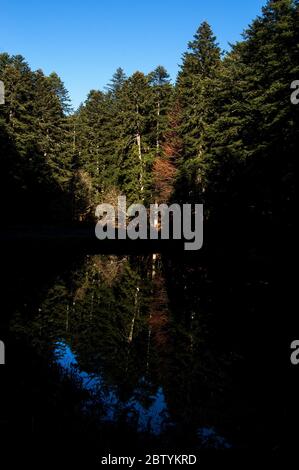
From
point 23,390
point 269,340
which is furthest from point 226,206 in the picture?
point 23,390

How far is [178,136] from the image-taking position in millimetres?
43094

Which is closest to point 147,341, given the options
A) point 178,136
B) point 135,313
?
point 135,313

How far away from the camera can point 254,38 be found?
96.7 feet

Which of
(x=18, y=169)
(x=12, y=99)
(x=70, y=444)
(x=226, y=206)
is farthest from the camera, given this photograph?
(x=12, y=99)

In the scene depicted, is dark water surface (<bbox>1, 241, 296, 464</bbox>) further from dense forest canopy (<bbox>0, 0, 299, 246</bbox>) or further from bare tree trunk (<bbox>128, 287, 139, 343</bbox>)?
dense forest canopy (<bbox>0, 0, 299, 246</bbox>)

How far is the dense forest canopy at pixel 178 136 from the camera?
2422 cm

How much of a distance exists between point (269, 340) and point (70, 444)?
7.69m

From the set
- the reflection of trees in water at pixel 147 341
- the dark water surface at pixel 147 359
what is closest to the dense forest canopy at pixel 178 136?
the dark water surface at pixel 147 359

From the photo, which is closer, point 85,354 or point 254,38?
point 85,354

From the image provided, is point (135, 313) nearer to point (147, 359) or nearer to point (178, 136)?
point (147, 359)

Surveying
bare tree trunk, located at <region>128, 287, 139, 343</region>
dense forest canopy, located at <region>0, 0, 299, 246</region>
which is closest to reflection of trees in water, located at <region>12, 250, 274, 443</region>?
bare tree trunk, located at <region>128, 287, 139, 343</region>

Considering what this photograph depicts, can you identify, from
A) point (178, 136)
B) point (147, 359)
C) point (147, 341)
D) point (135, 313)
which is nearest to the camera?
point (147, 359)
